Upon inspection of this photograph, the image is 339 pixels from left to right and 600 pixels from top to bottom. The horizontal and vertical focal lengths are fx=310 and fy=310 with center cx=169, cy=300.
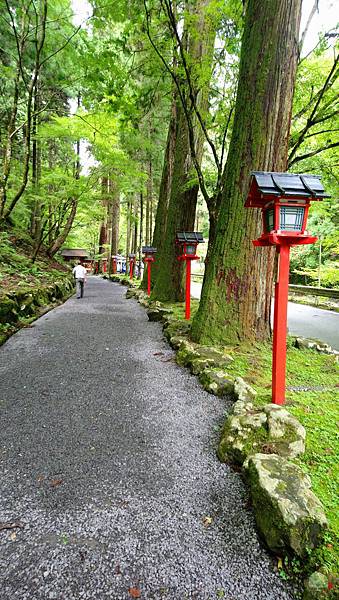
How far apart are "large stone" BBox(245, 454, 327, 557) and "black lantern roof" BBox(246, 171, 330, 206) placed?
1958 millimetres

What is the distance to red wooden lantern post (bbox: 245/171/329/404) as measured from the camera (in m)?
2.53

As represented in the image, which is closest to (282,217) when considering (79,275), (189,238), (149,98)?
(189,238)

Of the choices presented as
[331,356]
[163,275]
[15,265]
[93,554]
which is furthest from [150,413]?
[15,265]

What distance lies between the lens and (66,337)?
5508 millimetres

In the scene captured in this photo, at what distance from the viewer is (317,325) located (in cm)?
794

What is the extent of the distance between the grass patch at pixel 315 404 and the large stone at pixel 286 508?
0.08m

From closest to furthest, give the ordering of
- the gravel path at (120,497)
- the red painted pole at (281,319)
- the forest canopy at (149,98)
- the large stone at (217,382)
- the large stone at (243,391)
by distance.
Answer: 1. the gravel path at (120,497)
2. the red painted pole at (281,319)
3. the large stone at (243,391)
4. the large stone at (217,382)
5. the forest canopy at (149,98)

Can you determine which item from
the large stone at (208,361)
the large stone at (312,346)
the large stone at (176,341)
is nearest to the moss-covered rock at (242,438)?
the large stone at (208,361)

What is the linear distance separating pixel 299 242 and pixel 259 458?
1.74 meters

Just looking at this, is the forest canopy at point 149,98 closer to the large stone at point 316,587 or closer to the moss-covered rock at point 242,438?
the moss-covered rock at point 242,438

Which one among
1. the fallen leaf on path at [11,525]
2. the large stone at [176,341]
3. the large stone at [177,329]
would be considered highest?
the large stone at [177,329]

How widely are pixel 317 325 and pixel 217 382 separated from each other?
5626 mm

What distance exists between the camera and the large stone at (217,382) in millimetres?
3289

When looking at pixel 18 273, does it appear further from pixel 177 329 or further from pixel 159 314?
pixel 177 329
